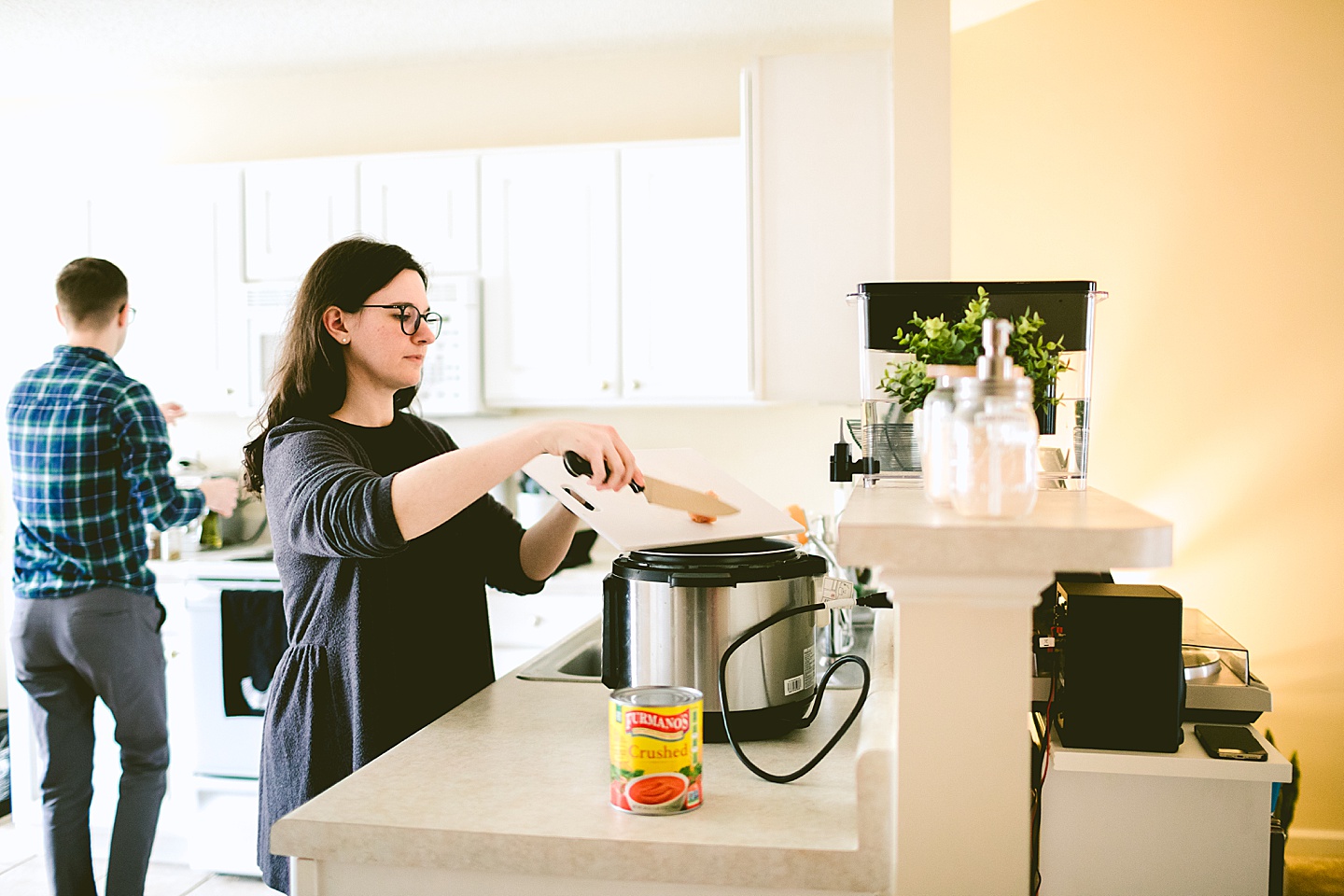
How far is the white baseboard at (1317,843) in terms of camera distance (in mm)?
3039

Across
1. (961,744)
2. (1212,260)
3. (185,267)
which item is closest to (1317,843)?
(1212,260)

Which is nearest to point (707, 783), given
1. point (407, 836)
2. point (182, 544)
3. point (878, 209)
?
point (407, 836)

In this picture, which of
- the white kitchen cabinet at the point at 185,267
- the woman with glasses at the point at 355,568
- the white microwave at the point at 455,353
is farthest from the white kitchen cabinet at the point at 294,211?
the woman with glasses at the point at 355,568

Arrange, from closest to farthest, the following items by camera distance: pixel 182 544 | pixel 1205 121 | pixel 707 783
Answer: pixel 707 783 → pixel 1205 121 → pixel 182 544

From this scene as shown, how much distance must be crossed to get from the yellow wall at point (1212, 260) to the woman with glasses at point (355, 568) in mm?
2180

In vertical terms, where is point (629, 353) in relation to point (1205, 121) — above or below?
below

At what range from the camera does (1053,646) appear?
109 cm

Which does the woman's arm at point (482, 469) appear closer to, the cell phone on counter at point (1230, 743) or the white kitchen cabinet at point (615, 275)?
the cell phone on counter at point (1230, 743)

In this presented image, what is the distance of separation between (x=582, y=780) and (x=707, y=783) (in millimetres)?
142

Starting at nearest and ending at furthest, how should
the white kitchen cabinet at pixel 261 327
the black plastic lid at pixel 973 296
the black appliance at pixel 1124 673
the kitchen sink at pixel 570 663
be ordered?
1. the black appliance at pixel 1124 673
2. the black plastic lid at pixel 973 296
3. the kitchen sink at pixel 570 663
4. the white kitchen cabinet at pixel 261 327

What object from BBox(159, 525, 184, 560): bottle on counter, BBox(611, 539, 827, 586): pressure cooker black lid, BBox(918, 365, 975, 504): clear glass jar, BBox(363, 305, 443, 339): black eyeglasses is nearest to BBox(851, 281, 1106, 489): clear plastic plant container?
BBox(611, 539, 827, 586): pressure cooker black lid

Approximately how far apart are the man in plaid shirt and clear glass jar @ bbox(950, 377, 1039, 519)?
2.14m

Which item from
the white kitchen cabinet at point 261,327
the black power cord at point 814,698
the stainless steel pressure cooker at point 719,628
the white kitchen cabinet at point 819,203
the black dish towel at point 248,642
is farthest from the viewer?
the white kitchen cabinet at point 261,327

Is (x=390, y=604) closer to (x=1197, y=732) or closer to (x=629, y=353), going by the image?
(x=1197, y=732)
